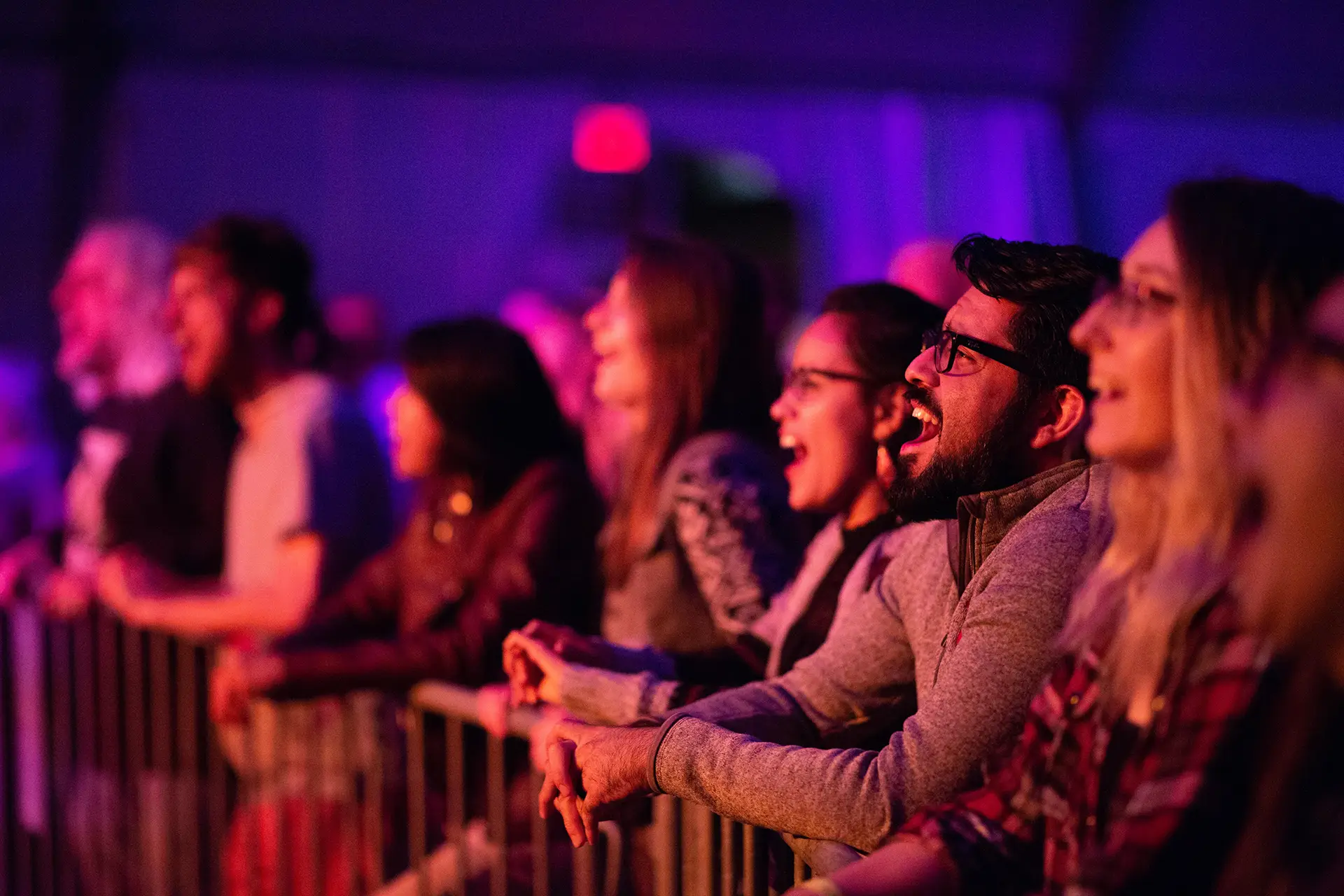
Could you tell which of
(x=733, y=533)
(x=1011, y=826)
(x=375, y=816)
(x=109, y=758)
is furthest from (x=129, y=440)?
(x=1011, y=826)

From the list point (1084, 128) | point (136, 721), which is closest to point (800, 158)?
point (1084, 128)

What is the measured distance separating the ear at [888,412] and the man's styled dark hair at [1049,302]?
22.6 inches

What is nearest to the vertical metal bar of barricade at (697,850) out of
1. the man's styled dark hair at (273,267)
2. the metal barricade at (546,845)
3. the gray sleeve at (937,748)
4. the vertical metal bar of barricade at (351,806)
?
the metal barricade at (546,845)

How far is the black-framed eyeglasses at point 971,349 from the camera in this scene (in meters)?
2.40

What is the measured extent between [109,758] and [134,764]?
0.09 metres

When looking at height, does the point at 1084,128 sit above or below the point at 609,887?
above

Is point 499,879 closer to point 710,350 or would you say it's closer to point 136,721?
point 710,350

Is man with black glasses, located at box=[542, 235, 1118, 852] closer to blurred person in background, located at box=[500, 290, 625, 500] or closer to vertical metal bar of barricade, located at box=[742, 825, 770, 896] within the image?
vertical metal bar of barricade, located at box=[742, 825, 770, 896]

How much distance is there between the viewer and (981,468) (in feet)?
7.83

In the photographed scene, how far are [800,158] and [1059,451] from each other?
7.39m

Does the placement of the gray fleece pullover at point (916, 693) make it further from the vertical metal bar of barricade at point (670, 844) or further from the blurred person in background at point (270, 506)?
the blurred person in background at point (270, 506)

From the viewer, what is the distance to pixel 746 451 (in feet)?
11.3

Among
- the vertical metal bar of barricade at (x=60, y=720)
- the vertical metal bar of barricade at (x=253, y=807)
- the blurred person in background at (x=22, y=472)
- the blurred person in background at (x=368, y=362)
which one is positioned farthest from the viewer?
the blurred person in background at (x=368, y=362)

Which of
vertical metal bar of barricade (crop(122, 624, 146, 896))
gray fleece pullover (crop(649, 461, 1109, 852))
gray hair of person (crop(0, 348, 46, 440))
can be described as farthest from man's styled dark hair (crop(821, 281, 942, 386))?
gray hair of person (crop(0, 348, 46, 440))
